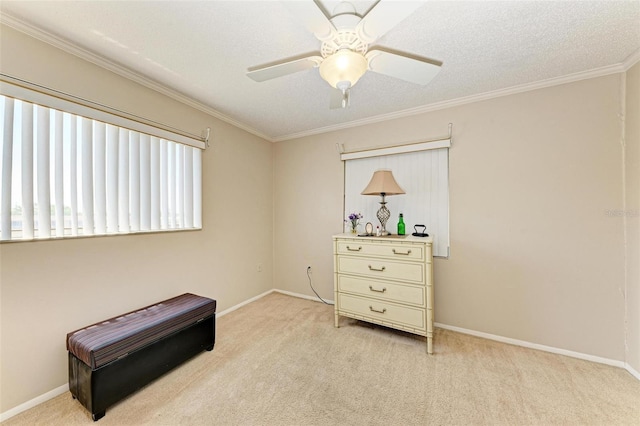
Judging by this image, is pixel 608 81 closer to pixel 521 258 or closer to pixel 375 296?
pixel 521 258

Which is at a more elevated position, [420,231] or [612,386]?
[420,231]

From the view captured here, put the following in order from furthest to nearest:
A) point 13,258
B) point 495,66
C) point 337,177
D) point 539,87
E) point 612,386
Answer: point 337,177
point 539,87
point 495,66
point 612,386
point 13,258

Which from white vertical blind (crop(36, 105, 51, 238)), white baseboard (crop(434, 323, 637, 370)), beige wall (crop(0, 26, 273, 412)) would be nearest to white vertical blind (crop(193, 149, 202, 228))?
beige wall (crop(0, 26, 273, 412))

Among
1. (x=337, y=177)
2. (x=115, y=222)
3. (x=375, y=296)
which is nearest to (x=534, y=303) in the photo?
(x=375, y=296)

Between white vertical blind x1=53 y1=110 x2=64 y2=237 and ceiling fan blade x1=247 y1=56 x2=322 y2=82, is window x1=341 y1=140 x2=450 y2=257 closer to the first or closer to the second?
ceiling fan blade x1=247 y1=56 x2=322 y2=82

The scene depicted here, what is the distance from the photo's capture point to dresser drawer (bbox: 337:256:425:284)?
2080mm

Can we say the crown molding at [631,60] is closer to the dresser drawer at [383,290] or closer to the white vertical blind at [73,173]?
the dresser drawer at [383,290]

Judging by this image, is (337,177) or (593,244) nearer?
(593,244)

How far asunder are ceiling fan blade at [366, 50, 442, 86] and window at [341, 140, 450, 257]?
3.98 ft

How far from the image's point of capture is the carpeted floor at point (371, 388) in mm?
1388

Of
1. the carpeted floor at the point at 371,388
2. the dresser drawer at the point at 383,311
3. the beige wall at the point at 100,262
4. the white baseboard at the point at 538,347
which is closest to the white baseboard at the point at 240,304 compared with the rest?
the beige wall at the point at 100,262

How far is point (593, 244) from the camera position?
1.92 m

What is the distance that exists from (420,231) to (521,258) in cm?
90

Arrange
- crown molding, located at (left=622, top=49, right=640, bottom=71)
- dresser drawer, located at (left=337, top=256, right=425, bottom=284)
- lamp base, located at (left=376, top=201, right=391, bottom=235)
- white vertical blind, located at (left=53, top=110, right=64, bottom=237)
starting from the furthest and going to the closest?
lamp base, located at (left=376, top=201, right=391, bottom=235), dresser drawer, located at (left=337, top=256, right=425, bottom=284), crown molding, located at (left=622, top=49, right=640, bottom=71), white vertical blind, located at (left=53, top=110, right=64, bottom=237)
